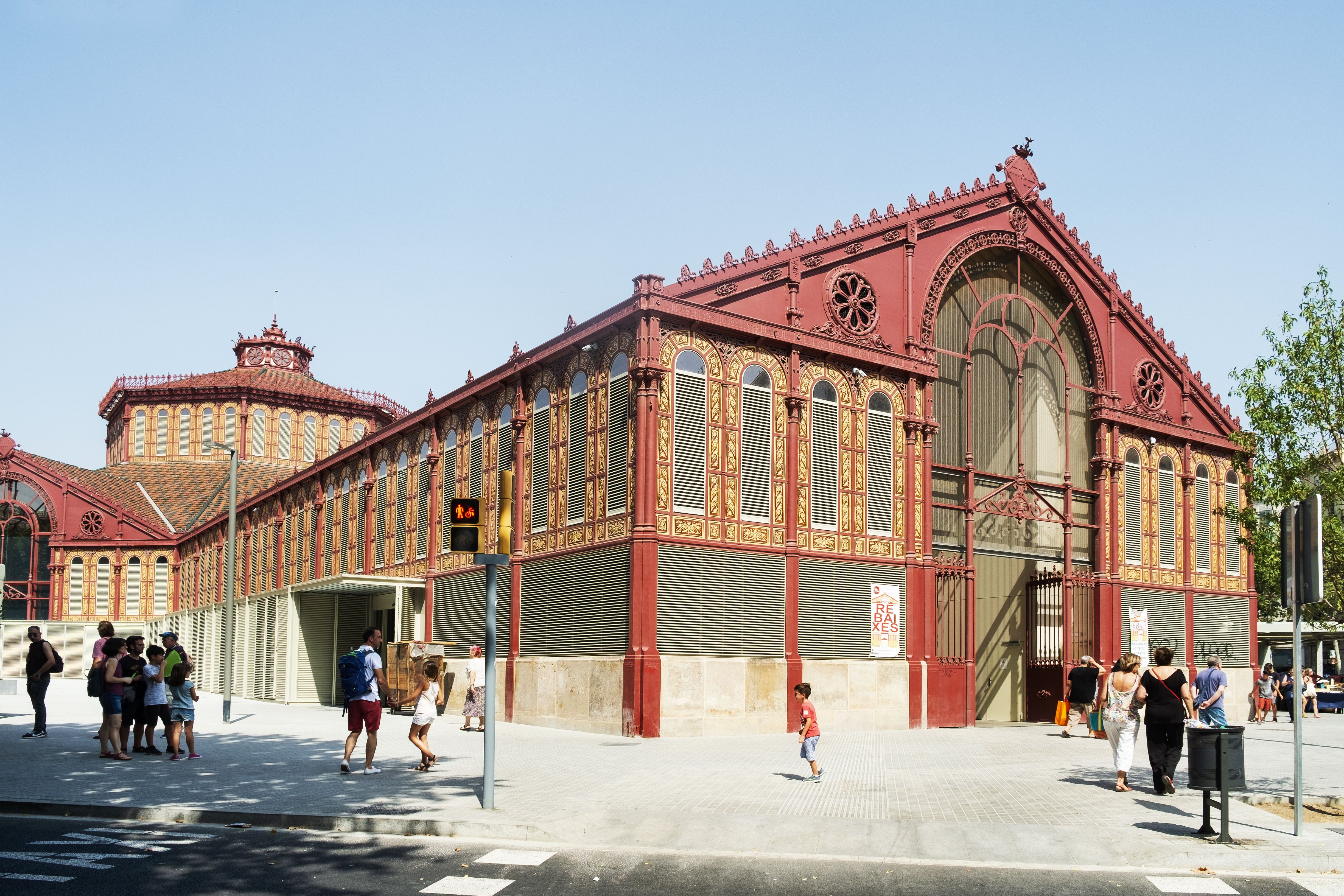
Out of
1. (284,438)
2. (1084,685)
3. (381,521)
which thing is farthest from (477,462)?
(284,438)

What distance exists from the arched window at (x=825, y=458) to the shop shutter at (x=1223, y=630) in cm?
1556

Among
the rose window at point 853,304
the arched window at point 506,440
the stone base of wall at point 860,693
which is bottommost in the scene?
the stone base of wall at point 860,693

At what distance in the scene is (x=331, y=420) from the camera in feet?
244

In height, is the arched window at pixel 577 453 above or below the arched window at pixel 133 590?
above

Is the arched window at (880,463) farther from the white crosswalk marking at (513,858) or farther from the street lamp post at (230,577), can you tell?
the white crosswalk marking at (513,858)

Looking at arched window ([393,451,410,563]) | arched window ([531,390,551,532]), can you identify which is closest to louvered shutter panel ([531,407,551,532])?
arched window ([531,390,551,532])

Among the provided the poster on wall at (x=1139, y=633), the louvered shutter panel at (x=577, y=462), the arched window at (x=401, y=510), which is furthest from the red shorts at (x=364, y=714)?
the poster on wall at (x=1139, y=633)

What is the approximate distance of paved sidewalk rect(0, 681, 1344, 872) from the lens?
11828 mm

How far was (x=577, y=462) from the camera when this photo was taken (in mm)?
27734

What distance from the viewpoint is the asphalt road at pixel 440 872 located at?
31.6 feet

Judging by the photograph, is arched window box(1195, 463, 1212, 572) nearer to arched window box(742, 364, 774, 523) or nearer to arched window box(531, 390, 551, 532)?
arched window box(742, 364, 774, 523)

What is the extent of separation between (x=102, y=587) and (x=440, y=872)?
62.2m

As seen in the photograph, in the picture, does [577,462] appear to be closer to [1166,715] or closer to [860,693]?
[860,693]

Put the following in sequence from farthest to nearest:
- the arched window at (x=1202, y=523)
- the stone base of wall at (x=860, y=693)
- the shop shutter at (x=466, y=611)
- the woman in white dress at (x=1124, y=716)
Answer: the arched window at (x=1202, y=523) → the shop shutter at (x=466, y=611) → the stone base of wall at (x=860, y=693) → the woman in white dress at (x=1124, y=716)
